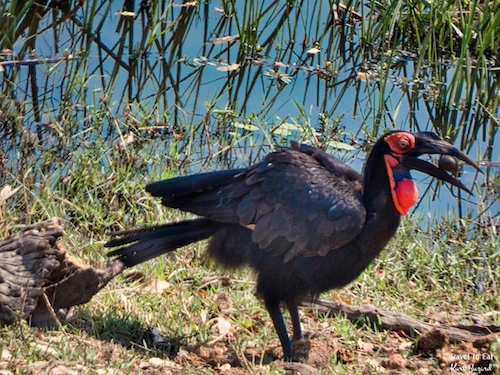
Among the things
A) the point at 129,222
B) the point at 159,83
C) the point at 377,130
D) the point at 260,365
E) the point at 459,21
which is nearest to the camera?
the point at 260,365

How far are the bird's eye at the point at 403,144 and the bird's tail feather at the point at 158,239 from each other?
2.78ft

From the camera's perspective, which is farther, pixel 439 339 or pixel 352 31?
pixel 352 31

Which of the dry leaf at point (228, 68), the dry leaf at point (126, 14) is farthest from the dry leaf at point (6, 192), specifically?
the dry leaf at point (126, 14)

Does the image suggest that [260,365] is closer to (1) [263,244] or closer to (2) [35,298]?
(1) [263,244]

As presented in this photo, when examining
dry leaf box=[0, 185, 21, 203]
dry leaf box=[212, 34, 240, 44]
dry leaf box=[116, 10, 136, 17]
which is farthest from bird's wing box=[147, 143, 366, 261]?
dry leaf box=[116, 10, 136, 17]

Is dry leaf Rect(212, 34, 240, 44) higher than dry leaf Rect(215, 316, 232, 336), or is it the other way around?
dry leaf Rect(212, 34, 240, 44)

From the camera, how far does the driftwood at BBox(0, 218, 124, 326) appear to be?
10.7 feet

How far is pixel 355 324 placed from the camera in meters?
3.96

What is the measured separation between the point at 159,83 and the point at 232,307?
323cm

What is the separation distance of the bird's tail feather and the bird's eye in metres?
0.85

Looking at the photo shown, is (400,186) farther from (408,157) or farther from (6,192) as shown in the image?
(6,192)

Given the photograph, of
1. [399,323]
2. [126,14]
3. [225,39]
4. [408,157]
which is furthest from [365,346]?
[126,14]

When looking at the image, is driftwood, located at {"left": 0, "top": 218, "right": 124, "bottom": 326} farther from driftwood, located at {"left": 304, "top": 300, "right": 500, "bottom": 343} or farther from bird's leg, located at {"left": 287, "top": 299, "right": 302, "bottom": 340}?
driftwood, located at {"left": 304, "top": 300, "right": 500, "bottom": 343}

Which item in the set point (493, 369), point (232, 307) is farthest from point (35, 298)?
point (493, 369)
